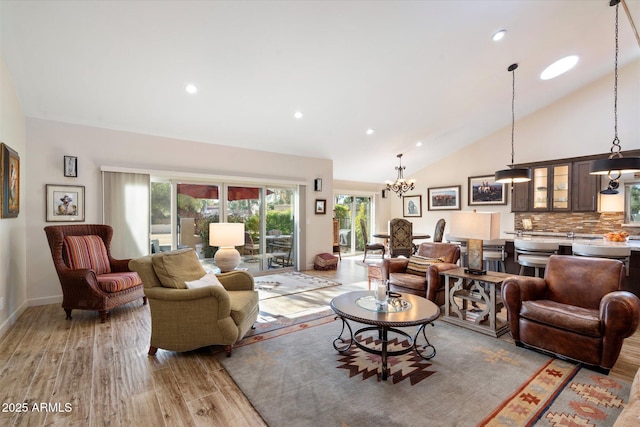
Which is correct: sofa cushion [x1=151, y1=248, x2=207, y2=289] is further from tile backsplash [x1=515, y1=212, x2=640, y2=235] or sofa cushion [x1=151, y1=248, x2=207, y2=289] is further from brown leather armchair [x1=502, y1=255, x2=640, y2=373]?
tile backsplash [x1=515, y1=212, x2=640, y2=235]

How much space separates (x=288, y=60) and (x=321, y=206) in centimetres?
373

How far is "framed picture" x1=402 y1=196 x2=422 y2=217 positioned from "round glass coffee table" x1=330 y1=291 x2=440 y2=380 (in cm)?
635

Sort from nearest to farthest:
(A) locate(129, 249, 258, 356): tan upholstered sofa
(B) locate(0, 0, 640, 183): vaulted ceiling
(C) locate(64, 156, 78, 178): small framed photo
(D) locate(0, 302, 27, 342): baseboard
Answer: (A) locate(129, 249, 258, 356): tan upholstered sofa < (B) locate(0, 0, 640, 183): vaulted ceiling < (D) locate(0, 302, 27, 342): baseboard < (C) locate(64, 156, 78, 178): small framed photo

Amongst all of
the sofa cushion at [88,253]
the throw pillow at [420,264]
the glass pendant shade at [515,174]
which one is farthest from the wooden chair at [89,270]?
the glass pendant shade at [515,174]

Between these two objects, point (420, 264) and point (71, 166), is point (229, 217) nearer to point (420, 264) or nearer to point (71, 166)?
point (71, 166)

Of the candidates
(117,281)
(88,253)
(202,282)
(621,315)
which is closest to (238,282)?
(202,282)

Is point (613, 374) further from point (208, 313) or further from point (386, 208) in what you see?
point (386, 208)

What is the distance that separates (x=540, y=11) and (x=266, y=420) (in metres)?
5.18

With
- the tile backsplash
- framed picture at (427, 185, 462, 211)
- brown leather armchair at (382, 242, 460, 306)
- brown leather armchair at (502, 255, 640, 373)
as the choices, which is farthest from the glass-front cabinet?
brown leather armchair at (502, 255, 640, 373)

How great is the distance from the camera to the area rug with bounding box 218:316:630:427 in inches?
73.1

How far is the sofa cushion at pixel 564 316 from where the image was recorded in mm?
2420

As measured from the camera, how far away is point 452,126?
648cm

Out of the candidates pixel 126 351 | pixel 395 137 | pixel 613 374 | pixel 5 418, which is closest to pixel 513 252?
pixel 613 374

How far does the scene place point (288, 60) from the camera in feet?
12.1
